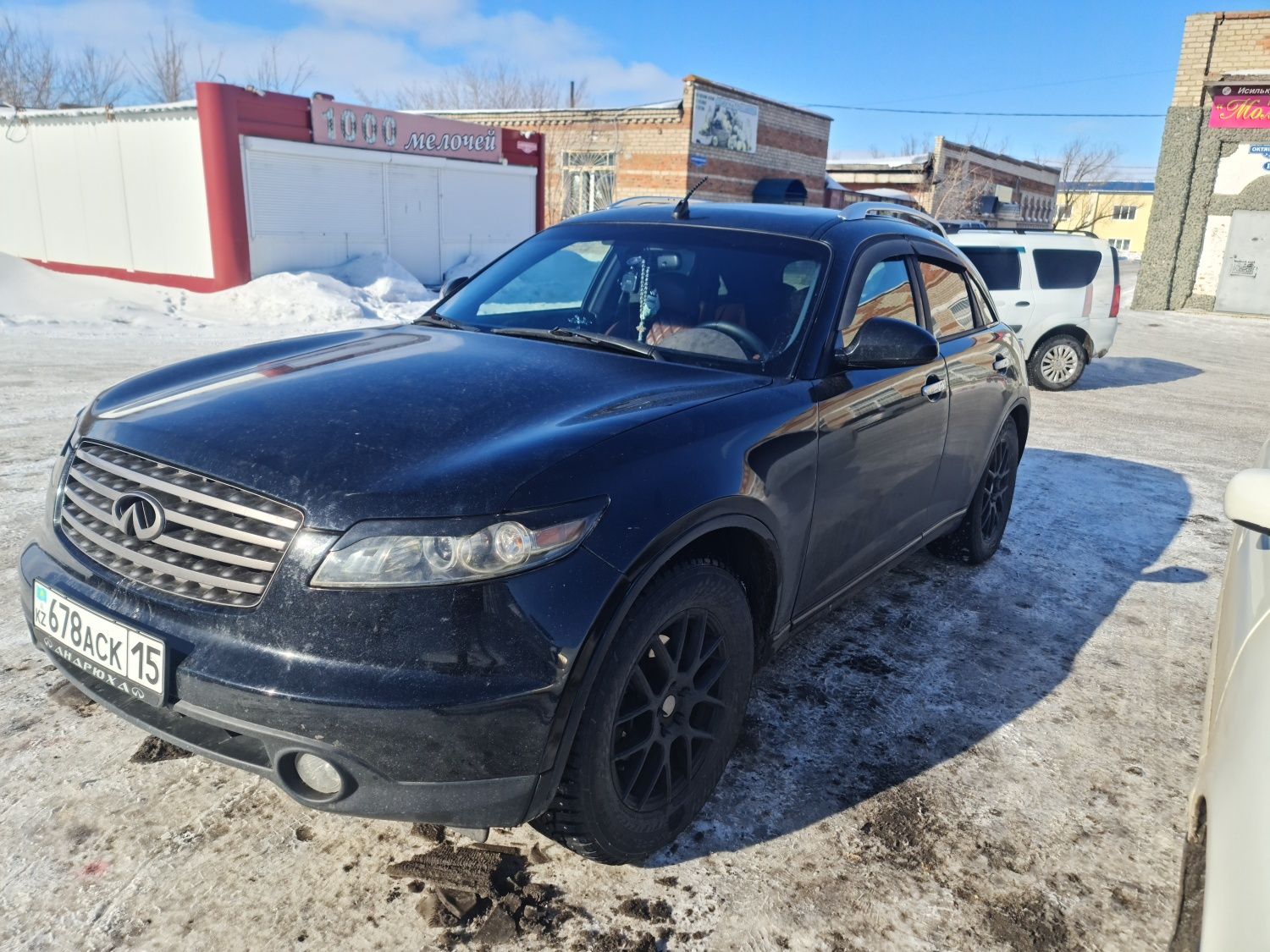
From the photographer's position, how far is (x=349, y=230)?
19609 millimetres

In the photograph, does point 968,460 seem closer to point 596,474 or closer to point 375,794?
point 596,474

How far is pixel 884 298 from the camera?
3.64 meters

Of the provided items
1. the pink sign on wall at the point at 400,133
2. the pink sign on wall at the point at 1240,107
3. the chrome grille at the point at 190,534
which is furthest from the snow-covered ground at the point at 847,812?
the pink sign on wall at the point at 1240,107

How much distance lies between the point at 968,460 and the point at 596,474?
9.26 feet

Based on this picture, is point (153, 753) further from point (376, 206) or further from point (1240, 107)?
point (1240, 107)

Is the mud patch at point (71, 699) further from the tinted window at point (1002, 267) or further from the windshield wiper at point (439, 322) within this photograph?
the tinted window at point (1002, 267)

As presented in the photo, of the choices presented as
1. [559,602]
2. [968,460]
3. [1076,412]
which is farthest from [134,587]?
[1076,412]

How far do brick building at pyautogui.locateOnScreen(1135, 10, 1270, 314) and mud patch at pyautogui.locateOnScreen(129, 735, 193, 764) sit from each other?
79.3ft

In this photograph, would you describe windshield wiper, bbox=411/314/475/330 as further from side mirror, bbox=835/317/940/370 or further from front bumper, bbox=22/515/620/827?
front bumper, bbox=22/515/620/827

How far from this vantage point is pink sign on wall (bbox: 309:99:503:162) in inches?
734

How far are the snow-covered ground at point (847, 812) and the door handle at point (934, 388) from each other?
109 cm

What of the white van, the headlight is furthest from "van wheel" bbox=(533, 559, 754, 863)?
the white van

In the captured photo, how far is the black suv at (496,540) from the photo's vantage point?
1.98 meters

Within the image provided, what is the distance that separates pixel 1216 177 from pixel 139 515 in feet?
80.8
